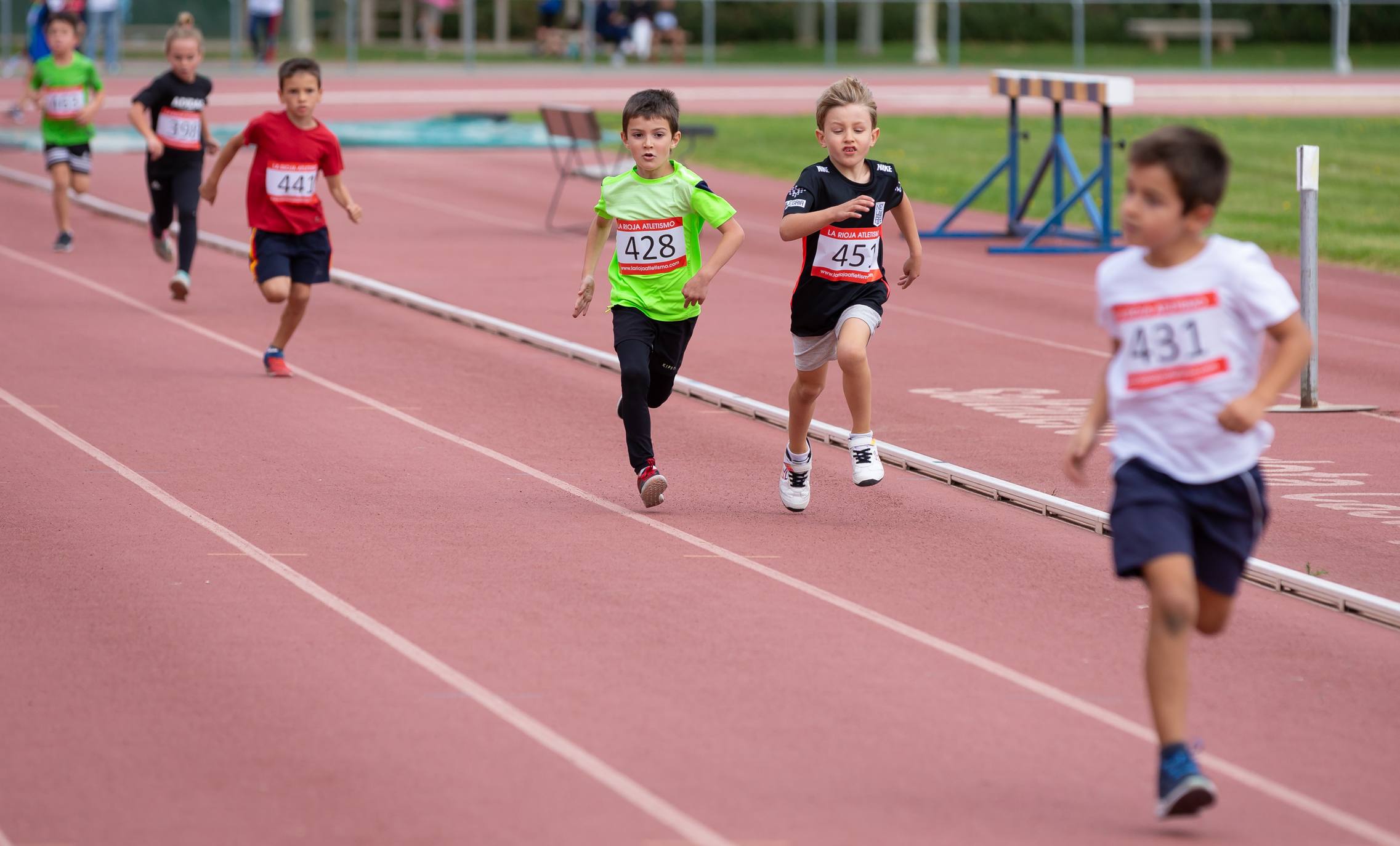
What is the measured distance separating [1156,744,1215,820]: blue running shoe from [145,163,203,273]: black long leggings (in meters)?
10.8

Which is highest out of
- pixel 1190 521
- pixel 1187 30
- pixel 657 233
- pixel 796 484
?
pixel 1187 30

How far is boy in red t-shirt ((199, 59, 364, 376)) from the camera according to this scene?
37.6 ft

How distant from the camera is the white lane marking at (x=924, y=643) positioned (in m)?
5.03

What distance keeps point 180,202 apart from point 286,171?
3.54 meters

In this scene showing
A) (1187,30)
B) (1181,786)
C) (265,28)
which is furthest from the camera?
(1187,30)

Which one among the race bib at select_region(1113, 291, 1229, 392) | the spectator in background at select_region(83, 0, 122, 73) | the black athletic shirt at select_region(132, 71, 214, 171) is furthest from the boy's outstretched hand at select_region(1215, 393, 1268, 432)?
the spectator in background at select_region(83, 0, 122, 73)

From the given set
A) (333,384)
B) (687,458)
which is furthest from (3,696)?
(333,384)

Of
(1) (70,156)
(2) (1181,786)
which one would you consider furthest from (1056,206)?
(2) (1181,786)

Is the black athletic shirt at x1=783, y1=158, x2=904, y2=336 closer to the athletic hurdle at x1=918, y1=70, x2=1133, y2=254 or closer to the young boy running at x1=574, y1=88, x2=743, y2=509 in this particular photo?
the young boy running at x1=574, y1=88, x2=743, y2=509

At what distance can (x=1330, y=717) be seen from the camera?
5812mm

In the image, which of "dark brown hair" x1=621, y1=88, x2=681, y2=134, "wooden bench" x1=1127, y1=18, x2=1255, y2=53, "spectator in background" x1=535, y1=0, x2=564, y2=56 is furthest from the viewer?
"wooden bench" x1=1127, y1=18, x2=1255, y2=53

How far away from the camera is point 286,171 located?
37.6 feet

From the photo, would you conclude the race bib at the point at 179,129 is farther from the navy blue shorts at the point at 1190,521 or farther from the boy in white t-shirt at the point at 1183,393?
the navy blue shorts at the point at 1190,521

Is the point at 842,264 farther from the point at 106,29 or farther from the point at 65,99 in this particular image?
the point at 106,29
